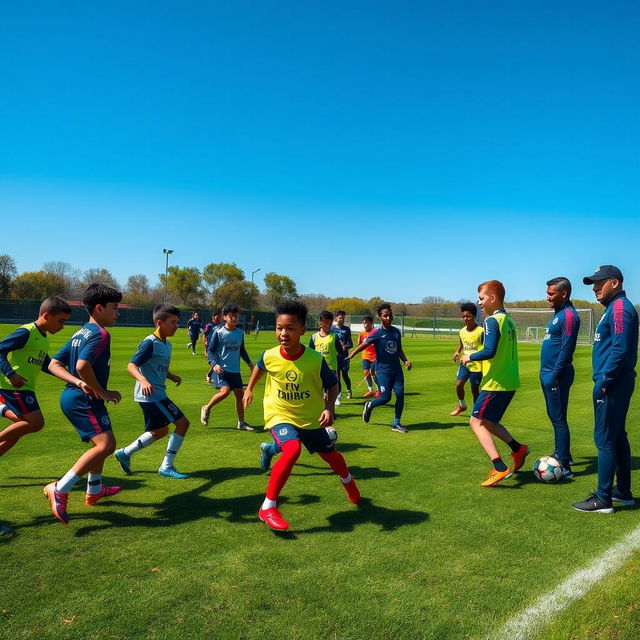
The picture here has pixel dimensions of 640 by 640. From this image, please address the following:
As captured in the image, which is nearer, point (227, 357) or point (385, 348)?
point (227, 357)

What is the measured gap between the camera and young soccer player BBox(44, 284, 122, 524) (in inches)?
179

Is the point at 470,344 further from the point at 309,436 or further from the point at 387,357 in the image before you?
the point at 309,436

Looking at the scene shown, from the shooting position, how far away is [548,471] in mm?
5828

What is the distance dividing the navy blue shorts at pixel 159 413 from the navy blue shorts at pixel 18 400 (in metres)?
1.09

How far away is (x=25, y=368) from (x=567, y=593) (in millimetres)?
5032

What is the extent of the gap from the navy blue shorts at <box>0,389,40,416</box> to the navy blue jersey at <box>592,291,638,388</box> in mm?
5370

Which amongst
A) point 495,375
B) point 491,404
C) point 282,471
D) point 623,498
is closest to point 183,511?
point 282,471

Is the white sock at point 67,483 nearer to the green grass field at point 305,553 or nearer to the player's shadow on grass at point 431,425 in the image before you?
the green grass field at point 305,553

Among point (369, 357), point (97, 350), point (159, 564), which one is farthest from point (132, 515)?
point (369, 357)

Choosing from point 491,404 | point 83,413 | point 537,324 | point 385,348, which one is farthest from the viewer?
point 537,324

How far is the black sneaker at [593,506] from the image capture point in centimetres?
486

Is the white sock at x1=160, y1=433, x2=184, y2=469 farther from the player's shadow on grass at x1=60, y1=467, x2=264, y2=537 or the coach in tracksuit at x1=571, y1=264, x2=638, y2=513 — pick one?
the coach in tracksuit at x1=571, y1=264, x2=638, y2=513

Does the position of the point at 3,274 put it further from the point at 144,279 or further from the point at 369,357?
the point at 369,357

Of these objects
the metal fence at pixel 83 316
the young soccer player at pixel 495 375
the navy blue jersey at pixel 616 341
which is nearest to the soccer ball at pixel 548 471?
the young soccer player at pixel 495 375
